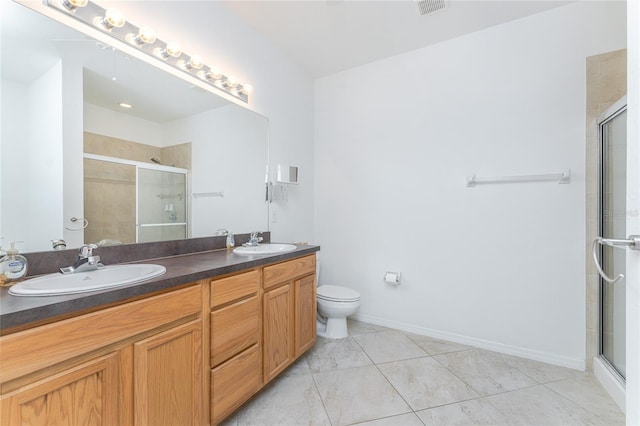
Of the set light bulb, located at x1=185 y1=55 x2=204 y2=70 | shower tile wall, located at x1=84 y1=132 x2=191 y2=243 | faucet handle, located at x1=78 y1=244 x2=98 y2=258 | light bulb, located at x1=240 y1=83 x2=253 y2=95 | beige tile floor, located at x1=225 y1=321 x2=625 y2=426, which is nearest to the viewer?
faucet handle, located at x1=78 y1=244 x2=98 y2=258

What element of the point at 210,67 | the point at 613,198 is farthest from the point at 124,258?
the point at 613,198

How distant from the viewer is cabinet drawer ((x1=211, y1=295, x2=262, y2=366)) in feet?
4.26

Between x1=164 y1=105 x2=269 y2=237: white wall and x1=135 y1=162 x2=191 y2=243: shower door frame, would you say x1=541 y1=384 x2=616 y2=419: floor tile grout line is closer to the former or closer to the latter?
x1=164 y1=105 x2=269 y2=237: white wall

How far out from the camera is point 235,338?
141 cm

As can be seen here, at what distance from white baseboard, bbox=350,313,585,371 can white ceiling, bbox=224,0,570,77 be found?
2.60 meters

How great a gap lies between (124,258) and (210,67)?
139 cm

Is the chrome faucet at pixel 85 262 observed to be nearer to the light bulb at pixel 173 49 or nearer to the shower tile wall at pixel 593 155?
the light bulb at pixel 173 49

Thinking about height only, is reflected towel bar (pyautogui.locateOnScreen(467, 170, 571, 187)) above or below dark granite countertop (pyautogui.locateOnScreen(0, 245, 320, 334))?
above

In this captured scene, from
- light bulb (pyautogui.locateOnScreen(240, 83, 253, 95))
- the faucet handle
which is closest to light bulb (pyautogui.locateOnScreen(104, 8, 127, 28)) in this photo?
light bulb (pyautogui.locateOnScreen(240, 83, 253, 95))

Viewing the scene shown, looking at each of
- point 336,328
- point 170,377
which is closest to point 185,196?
point 170,377

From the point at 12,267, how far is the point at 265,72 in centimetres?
214

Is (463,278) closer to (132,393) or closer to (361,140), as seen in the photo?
(361,140)

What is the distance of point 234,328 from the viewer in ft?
4.59

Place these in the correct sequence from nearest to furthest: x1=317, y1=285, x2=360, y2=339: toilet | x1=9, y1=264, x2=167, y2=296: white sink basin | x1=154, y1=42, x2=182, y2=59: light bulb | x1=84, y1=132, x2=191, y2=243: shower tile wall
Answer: x1=9, y1=264, x2=167, y2=296: white sink basin, x1=84, y1=132, x2=191, y2=243: shower tile wall, x1=154, y1=42, x2=182, y2=59: light bulb, x1=317, y1=285, x2=360, y2=339: toilet
